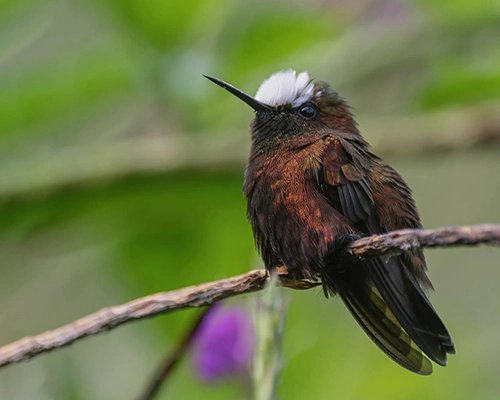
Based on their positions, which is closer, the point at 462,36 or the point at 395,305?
the point at 395,305

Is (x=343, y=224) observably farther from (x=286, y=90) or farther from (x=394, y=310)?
(x=286, y=90)

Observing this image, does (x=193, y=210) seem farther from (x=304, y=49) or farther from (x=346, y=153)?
(x=346, y=153)

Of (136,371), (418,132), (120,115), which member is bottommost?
(136,371)

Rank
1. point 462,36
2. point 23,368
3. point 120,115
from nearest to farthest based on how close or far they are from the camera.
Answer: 1. point 23,368
2. point 462,36
3. point 120,115

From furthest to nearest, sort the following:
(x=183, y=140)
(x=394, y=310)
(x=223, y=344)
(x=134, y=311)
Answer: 1. (x=183, y=140)
2. (x=223, y=344)
3. (x=394, y=310)
4. (x=134, y=311)

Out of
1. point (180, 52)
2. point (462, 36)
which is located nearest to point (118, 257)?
point (180, 52)

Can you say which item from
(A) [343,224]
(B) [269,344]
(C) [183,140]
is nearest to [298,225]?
(A) [343,224]

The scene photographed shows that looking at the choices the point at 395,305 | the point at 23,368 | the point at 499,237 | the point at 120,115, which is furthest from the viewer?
the point at 120,115
